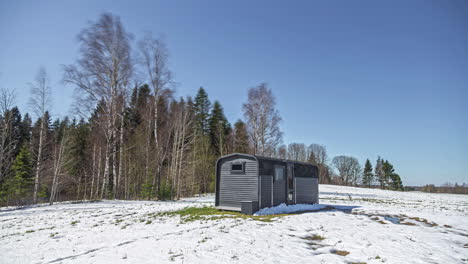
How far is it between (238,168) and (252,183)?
1100 mm

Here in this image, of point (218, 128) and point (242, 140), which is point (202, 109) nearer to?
point (218, 128)

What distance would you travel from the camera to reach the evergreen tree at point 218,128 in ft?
Result: 107

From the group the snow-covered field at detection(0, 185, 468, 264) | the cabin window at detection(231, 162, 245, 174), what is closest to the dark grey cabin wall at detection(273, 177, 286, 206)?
the cabin window at detection(231, 162, 245, 174)

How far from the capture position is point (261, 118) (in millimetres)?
22141

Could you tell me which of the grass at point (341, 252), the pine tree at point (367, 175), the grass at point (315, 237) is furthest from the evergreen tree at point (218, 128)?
the pine tree at point (367, 175)

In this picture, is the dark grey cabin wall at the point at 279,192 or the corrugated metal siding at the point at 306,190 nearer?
the dark grey cabin wall at the point at 279,192

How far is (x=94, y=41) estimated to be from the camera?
16469 millimetres

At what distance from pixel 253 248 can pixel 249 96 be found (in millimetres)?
17756

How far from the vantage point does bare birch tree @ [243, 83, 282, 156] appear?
22.0 meters

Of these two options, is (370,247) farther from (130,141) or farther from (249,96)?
(130,141)

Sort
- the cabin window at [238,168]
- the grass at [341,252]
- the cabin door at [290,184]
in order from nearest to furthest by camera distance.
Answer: the grass at [341,252]
the cabin window at [238,168]
the cabin door at [290,184]

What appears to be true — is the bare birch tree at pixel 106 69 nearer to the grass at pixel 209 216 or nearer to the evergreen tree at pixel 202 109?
the grass at pixel 209 216

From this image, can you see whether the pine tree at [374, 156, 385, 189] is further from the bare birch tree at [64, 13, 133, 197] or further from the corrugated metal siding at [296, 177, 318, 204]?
the bare birch tree at [64, 13, 133, 197]

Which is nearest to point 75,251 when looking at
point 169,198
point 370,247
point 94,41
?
point 370,247
